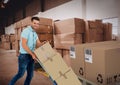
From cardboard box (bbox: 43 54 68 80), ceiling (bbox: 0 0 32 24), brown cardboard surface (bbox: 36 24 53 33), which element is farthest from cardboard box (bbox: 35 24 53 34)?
ceiling (bbox: 0 0 32 24)

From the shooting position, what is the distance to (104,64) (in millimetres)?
1688

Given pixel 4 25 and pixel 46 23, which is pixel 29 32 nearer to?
pixel 46 23

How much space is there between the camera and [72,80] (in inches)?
75.2

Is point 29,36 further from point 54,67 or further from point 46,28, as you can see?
point 46,28

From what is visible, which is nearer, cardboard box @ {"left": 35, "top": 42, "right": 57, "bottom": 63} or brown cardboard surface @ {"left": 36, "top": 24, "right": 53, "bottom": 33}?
cardboard box @ {"left": 35, "top": 42, "right": 57, "bottom": 63}

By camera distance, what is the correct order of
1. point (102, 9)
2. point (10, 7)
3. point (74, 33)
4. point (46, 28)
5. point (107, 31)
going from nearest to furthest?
point (74, 33) → point (107, 31) → point (46, 28) → point (102, 9) → point (10, 7)

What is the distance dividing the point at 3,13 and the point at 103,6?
612 inches

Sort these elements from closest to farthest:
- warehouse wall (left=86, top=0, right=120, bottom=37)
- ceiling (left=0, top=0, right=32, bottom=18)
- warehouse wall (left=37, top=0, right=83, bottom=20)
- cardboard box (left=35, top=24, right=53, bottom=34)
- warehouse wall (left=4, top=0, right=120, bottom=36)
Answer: cardboard box (left=35, top=24, right=53, bottom=34) → warehouse wall (left=86, top=0, right=120, bottom=37) → warehouse wall (left=4, top=0, right=120, bottom=36) → warehouse wall (left=37, top=0, right=83, bottom=20) → ceiling (left=0, top=0, right=32, bottom=18)

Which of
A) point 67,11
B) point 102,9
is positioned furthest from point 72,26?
point 67,11

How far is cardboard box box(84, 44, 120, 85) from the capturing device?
1.70 metres

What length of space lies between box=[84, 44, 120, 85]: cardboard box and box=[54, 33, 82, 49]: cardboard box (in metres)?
2.02

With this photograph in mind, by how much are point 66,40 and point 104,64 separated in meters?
2.37

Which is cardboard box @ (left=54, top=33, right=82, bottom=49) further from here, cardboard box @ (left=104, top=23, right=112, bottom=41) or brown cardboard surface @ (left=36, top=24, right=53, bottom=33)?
cardboard box @ (left=104, top=23, right=112, bottom=41)

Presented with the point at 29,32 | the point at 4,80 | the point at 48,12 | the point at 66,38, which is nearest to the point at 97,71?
the point at 29,32
